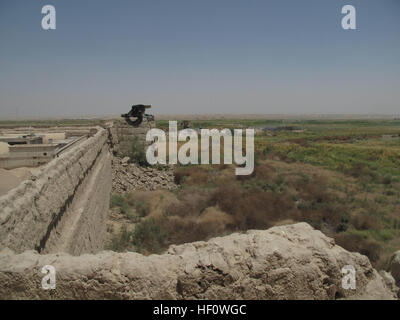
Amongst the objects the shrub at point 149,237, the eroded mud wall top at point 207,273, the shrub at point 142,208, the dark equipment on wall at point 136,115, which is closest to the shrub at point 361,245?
the shrub at point 149,237

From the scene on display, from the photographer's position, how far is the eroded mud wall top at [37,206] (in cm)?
237

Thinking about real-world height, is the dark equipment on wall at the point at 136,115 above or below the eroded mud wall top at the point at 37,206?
above

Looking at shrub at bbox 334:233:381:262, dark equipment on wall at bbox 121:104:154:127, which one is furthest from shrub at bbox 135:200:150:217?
shrub at bbox 334:233:381:262

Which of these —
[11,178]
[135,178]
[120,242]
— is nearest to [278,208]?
[120,242]

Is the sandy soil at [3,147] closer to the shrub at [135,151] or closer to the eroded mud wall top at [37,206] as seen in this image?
the shrub at [135,151]

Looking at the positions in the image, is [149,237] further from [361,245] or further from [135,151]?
[135,151]

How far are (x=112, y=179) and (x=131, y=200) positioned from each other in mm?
1737

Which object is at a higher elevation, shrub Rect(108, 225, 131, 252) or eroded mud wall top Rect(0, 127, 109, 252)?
eroded mud wall top Rect(0, 127, 109, 252)

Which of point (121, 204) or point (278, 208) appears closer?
point (278, 208)

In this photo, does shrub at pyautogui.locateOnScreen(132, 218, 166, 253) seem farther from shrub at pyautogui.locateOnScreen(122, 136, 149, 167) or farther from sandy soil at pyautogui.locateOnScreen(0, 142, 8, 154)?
shrub at pyautogui.locateOnScreen(122, 136, 149, 167)

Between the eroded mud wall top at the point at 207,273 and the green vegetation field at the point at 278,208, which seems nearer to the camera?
the eroded mud wall top at the point at 207,273

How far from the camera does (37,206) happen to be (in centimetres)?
291

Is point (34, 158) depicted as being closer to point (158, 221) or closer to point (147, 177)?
point (158, 221)

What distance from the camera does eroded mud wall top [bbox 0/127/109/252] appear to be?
237cm
